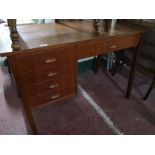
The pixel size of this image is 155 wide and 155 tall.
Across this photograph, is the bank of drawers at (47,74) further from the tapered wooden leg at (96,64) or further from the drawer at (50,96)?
the tapered wooden leg at (96,64)

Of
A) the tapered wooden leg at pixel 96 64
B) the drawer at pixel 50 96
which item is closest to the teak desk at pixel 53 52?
the drawer at pixel 50 96

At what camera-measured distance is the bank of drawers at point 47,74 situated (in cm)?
117

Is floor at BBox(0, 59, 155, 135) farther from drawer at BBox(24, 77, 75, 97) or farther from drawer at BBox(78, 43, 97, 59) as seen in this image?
drawer at BBox(78, 43, 97, 59)

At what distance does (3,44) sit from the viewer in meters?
1.10

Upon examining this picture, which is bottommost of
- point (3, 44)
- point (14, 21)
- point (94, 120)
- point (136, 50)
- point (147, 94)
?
point (94, 120)

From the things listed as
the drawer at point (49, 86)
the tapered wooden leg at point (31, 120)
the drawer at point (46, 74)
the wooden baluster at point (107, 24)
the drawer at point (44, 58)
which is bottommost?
the tapered wooden leg at point (31, 120)

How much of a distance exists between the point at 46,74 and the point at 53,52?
0.74ft

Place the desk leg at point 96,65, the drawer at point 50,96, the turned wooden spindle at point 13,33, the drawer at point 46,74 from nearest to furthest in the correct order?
the turned wooden spindle at point 13,33, the drawer at point 46,74, the drawer at point 50,96, the desk leg at point 96,65

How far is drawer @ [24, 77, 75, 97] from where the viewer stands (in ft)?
4.49

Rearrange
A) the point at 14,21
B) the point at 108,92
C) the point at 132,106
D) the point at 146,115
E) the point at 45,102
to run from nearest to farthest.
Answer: the point at 14,21 < the point at 45,102 < the point at 146,115 < the point at 132,106 < the point at 108,92

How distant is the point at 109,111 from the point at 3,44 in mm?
1219
